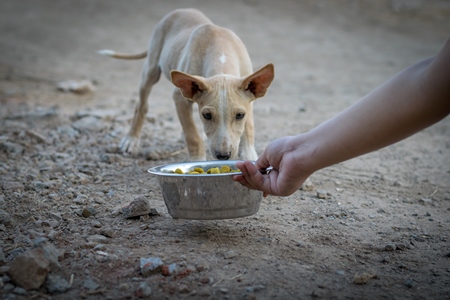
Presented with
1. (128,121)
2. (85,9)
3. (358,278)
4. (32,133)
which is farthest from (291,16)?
(358,278)

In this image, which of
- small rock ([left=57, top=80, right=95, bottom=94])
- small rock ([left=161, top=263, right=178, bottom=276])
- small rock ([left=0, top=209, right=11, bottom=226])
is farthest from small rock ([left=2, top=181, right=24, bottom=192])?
small rock ([left=57, top=80, right=95, bottom=94])

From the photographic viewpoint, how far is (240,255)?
2895mm

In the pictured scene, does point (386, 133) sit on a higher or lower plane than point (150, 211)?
higher

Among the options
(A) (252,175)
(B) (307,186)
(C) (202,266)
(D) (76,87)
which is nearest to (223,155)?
(B) (307,186)

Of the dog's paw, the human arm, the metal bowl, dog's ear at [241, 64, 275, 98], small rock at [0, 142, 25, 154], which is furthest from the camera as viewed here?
the dog's paw

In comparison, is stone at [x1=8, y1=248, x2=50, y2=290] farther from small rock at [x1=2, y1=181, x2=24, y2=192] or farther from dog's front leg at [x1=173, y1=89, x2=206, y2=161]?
dog's front leg at [x1=173, y1=89, x2=206, y2=161]

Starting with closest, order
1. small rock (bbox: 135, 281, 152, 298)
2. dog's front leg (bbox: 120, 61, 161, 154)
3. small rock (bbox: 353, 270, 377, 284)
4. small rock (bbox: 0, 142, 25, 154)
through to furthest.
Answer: small rock (bbox: 135, 281, 152, 298)
small rock (bbox: 353, 270, 377, 284)
small rock (bbox: 0, 142, 25, 154)
dog's front leg (bbox: 120, 61, 161, 154)

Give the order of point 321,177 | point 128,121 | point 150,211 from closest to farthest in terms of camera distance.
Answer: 1. point 150,211
2. point 321,177
3. point 128,121

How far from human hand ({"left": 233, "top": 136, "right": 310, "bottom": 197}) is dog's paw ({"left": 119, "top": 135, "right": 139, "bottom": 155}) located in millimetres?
2914

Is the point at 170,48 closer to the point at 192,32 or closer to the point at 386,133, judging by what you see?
the point at 192,32

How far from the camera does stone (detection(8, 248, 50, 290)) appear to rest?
8.03ft

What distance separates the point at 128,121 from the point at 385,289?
5084mm

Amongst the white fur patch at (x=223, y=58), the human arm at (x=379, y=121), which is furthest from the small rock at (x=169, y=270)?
the white fur patch at (x=223, y=58)

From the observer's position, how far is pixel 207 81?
4391 millimetres
